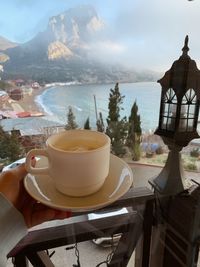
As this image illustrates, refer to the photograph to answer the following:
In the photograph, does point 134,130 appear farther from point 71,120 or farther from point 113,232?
point 113,232

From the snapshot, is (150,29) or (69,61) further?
(69,61)

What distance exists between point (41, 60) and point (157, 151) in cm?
71

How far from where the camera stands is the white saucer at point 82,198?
0.37m

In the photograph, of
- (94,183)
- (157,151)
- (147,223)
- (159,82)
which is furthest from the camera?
(157,151)

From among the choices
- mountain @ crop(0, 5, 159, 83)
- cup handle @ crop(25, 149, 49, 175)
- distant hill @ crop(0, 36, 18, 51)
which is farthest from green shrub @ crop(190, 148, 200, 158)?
distant hill @ crop(0, 36, 18, 51)

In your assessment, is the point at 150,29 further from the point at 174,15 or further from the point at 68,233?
the point at 68,233

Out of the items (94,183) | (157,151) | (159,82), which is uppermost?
(159,82)

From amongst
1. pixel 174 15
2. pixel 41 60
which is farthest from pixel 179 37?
pixel 41 60

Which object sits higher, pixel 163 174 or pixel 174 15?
pixel 174 15

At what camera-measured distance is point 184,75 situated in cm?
88

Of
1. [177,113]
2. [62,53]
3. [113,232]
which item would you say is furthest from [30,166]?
[62,53]

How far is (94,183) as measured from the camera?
378 millimetres

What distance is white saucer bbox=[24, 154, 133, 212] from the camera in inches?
14.4

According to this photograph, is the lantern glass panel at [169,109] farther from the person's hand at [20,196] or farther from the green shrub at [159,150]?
the person's hand at [20,196]
